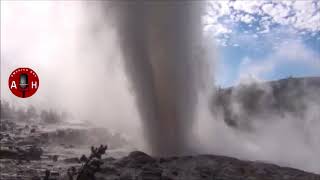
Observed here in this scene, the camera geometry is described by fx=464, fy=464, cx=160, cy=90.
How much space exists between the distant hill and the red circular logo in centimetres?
3528

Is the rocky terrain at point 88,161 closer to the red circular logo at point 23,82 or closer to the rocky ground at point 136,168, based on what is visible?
the rocky ground at point 136,168

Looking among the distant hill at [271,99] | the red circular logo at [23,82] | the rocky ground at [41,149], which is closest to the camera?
the red circular logo at [23,82]

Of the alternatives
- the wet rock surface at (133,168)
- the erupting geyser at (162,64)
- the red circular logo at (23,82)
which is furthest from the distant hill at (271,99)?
the red circular logo at (23,82)

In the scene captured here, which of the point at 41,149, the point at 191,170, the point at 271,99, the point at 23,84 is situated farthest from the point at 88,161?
the point at 271,99

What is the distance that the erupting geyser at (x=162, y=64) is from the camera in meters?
23.2

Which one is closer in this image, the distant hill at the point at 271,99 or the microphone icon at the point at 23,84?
the microphone icon at the point at 23,84

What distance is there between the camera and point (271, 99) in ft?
205

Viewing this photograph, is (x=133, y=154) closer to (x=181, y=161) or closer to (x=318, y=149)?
(x=181, y=161)

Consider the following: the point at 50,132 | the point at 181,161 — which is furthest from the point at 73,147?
the point at 181,161

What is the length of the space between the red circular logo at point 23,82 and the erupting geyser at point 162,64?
9.31m

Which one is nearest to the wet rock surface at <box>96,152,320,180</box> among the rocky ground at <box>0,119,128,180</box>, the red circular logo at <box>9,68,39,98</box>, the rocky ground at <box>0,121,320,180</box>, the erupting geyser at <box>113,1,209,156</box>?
the rocky ground at <box>0,121,320,180</box>

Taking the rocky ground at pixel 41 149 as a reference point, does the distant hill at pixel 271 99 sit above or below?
above

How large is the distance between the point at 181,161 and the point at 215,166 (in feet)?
4.33

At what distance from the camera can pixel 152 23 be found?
25062 mm
